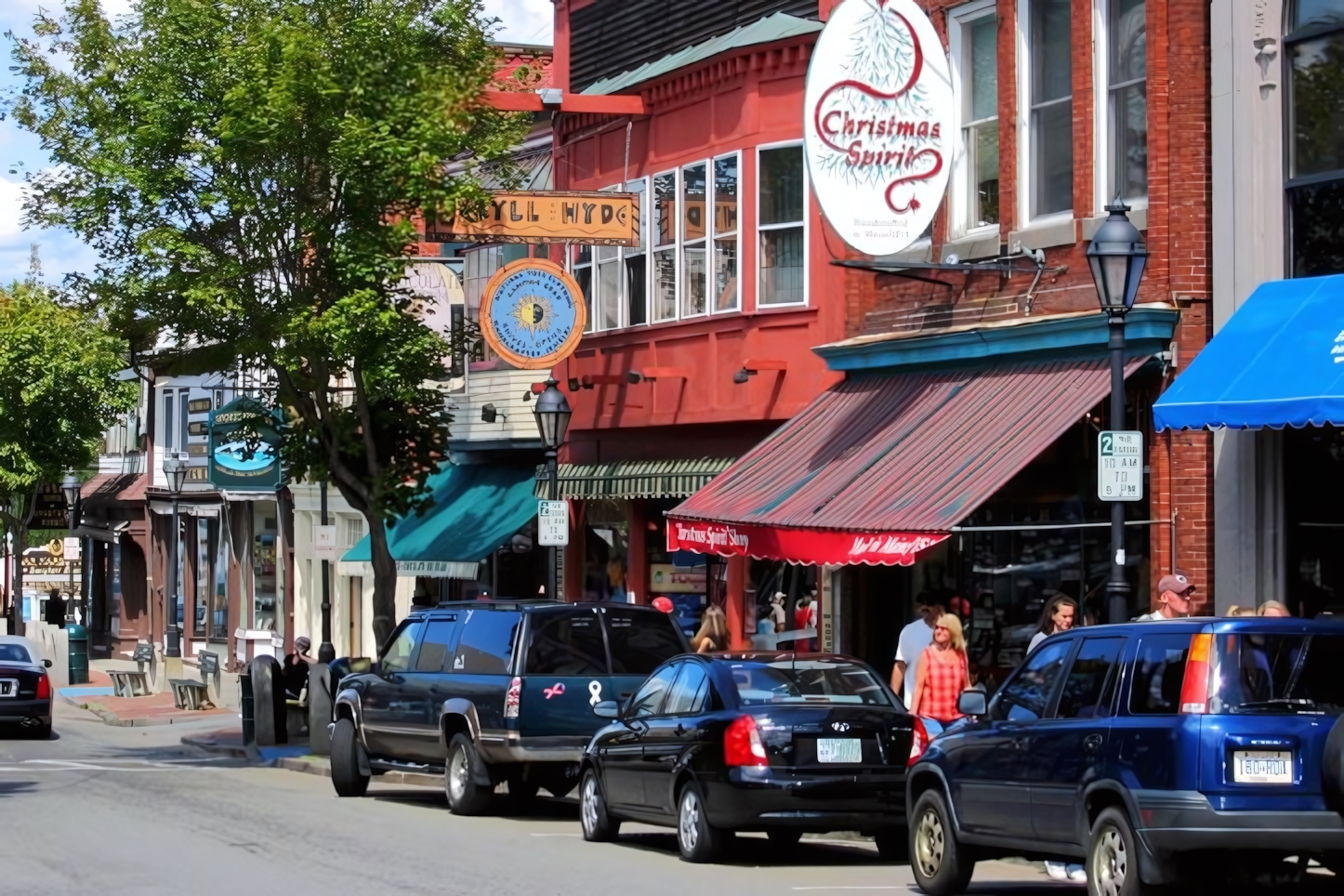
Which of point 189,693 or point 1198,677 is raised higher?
point 1198,677

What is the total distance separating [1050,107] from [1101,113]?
98 centimetres

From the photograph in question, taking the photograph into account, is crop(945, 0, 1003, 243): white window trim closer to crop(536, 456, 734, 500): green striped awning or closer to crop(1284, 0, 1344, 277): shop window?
crop(1284, 0, 1344, 277): shop window

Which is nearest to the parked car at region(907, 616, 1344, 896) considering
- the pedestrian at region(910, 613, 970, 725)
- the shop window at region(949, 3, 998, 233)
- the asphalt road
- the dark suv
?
the asphalt road

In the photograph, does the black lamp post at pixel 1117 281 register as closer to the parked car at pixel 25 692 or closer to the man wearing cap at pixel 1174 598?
the man wearing cap at pixel 1174 598

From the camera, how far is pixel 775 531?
20094mm

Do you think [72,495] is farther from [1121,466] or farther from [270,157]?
[1121,466]

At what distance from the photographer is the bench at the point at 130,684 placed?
4038 cm

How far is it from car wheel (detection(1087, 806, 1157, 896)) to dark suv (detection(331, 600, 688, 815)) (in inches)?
283

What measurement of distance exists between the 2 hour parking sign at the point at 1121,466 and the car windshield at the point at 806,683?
214 centimetres

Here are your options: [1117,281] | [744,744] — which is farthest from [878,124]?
[744,744]

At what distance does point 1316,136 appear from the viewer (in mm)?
17672

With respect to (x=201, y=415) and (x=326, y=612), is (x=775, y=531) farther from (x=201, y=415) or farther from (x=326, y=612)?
(x=201, y=415)

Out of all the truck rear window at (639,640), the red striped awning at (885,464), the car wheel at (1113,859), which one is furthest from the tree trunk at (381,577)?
the car wheel at (1113,859)

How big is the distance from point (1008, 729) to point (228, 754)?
1777 cm
